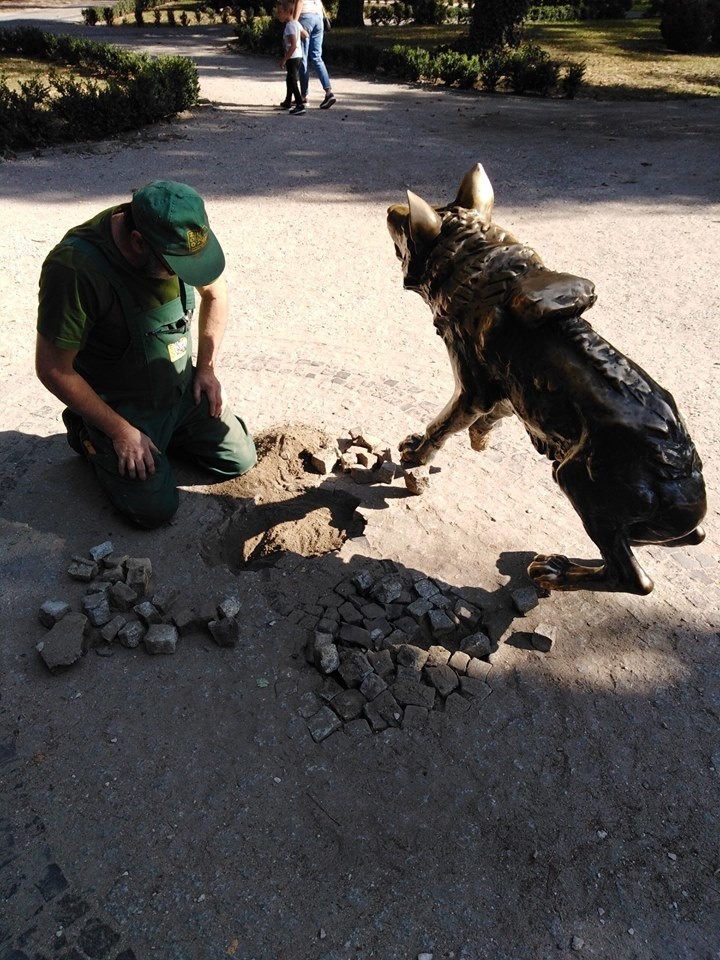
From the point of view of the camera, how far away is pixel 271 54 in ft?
52.8

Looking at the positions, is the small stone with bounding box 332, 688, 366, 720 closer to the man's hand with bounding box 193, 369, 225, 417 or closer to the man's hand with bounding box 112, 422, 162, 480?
the man's hand with bounding box 112, 422, 162, 480

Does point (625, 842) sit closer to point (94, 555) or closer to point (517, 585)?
point (517, 585)

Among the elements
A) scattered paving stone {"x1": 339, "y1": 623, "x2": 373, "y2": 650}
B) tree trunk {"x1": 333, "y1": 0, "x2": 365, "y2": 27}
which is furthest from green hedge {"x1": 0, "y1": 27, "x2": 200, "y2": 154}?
tree trunk {"x1": 333, "y1": 0, "x2": 365, "y2": 27}

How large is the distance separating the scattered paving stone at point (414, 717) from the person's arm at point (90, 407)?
179 cm

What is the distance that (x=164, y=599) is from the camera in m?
3.18

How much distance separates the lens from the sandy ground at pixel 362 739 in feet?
7.54

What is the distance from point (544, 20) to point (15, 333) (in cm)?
2162

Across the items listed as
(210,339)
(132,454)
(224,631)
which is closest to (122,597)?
(224,631)

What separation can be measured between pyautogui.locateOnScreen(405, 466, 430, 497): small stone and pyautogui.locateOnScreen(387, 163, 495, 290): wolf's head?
3.66 ft

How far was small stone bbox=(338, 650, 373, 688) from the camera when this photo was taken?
2936 mm

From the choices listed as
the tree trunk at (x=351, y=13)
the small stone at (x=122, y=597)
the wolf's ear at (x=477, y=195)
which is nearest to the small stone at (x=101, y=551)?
the small stone at (x=122, y=597)

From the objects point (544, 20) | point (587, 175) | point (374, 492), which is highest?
point (544, 20)

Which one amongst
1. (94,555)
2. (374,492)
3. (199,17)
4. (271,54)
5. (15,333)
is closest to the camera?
(94,555)

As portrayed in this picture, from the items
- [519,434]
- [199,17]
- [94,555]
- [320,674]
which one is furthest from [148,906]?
[199,17]
